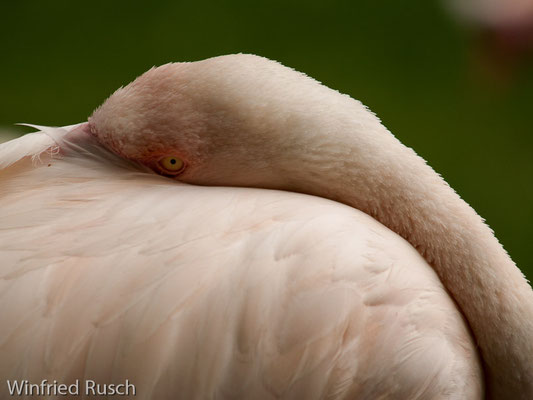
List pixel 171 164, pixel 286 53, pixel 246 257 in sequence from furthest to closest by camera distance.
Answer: pixel 286 53
pixel 171 164
pixel 246 257

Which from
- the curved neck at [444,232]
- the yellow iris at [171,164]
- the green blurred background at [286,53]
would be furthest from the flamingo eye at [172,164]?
the green blurred background at [286,53]

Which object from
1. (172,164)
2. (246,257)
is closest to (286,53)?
(172,164)

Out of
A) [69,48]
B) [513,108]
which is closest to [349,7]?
[513,108]

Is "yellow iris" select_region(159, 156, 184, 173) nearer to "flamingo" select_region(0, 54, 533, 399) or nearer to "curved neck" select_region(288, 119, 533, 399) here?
"flamingo" select_region(0, 54, 533, 399)

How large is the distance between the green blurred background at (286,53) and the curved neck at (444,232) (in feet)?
3.19

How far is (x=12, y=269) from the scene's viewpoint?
721 mm

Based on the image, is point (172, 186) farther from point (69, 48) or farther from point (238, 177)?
point (69, 48)

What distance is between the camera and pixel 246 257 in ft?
2.37

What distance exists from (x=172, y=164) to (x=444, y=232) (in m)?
0.37

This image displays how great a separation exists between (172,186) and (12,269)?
222 millimetres

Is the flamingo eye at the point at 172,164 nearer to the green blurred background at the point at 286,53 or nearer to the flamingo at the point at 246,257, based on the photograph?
the flamingo at the point at 246,257

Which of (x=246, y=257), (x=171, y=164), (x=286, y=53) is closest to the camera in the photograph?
(x=246, y=257)

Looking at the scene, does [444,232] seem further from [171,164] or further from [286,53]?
[286,53]

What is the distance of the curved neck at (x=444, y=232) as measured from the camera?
0.80 meters
